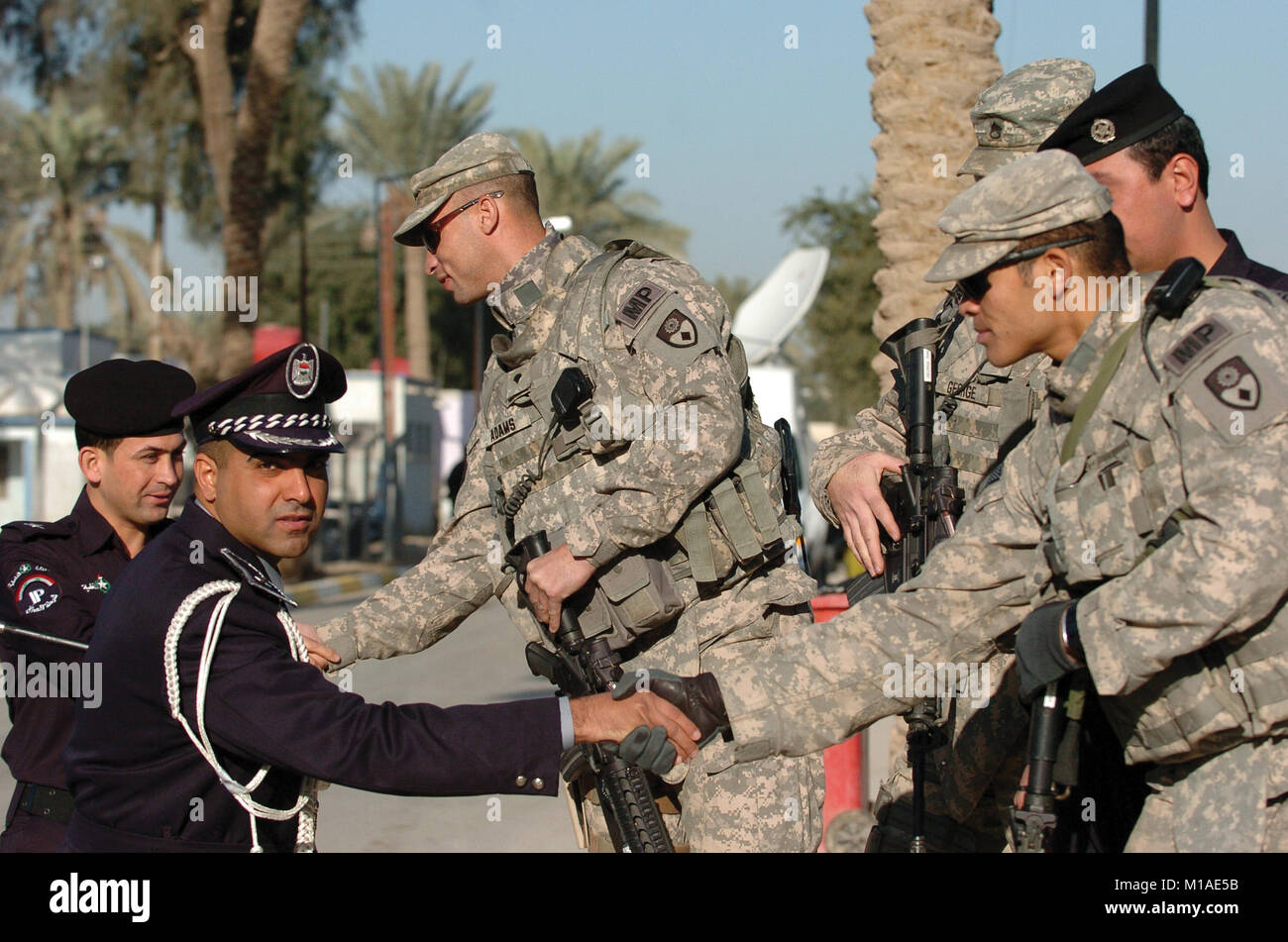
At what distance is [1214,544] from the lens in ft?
7.49

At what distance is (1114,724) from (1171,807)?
0.59 ft

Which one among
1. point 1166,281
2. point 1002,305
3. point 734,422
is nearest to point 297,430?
point 734,422

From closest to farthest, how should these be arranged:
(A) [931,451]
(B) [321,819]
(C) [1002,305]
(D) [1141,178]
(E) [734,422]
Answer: (C) [1002,305], (D) [1141,178], (E) [734,422], (A) [931,451], (B) [321,819]

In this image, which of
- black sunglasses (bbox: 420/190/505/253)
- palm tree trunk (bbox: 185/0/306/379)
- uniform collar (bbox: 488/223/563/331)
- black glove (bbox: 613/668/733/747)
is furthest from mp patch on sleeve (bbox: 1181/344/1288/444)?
palm tree trunk (bbox: 185/0/306/379)

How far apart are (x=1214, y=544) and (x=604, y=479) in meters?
1.66

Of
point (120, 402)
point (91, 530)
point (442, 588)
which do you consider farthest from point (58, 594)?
point (442, 588)

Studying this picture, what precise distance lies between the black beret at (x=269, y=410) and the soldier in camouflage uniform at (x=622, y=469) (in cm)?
81

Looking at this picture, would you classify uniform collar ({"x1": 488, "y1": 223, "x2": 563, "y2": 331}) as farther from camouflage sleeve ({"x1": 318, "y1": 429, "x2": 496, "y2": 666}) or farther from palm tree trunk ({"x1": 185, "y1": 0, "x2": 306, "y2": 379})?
palm tree trunk ({"x1": 185, "y1": 0, "x2": 306, "y2": 379})

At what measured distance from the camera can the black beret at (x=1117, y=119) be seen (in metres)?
3.10

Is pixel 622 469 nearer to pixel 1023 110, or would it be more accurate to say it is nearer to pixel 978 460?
pixel 978 460
